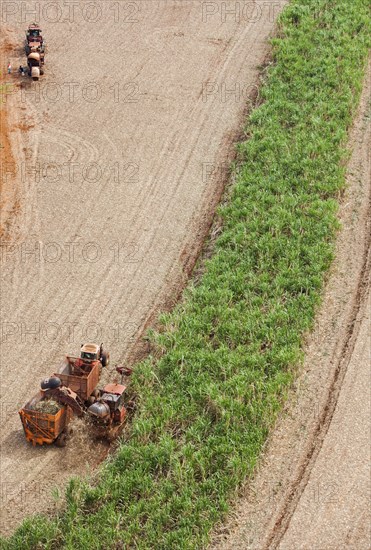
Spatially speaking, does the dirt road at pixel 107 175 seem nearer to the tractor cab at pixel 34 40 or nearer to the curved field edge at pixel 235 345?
the tractor cab at pixel 34 40

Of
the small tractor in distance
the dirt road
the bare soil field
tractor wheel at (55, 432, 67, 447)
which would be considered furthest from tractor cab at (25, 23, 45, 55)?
tractor wheel at (55, 432, 67, 447)

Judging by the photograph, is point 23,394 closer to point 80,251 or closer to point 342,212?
point 80,251

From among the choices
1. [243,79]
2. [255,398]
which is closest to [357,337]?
[255,398]

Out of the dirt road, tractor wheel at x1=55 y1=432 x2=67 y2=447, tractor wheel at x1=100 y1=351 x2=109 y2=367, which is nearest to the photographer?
tractor wheel at x1=55 y1=432 x2=67 y2=447

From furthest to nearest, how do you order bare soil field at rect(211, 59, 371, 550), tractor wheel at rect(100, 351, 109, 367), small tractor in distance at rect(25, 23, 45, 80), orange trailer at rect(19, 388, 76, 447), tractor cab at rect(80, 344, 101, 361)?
small tractor in distance at rect(25, 23, 45, 80) → tractor wheel at rect(100, 351, 109, 367) → tractor cab at rect(80, 344, 101, 361) → orange trailer at rect(19, 388, 76, 447) → bare soil field at rect(211, 59, 371, 550)

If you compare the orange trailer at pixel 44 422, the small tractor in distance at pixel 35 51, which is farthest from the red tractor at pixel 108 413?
the small tractor in distance at pixel 35 51

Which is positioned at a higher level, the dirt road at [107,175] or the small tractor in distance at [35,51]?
the small tractor in distance at [35,51]

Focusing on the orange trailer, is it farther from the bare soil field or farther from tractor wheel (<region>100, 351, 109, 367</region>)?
the bare soil field
